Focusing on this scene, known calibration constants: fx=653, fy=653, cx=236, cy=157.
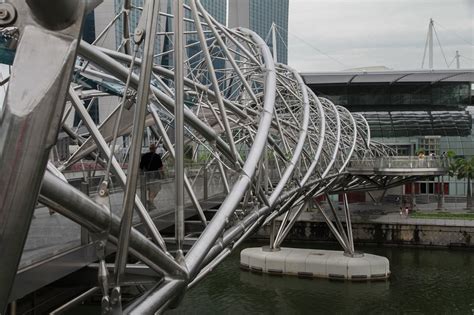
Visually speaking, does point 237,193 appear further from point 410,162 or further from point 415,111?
point 415,111

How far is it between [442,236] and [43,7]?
5392 cm

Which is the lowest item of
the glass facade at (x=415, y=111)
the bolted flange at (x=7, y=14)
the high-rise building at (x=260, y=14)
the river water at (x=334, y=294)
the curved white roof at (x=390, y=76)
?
the river water at (x=334, y=294)

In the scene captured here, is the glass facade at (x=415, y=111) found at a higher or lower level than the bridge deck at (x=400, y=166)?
higher

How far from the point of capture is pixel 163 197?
13836mm

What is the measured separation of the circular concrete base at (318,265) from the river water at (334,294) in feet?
1.92

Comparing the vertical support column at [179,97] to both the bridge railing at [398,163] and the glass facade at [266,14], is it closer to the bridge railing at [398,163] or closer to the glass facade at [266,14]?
the bridge railing at [398,163]

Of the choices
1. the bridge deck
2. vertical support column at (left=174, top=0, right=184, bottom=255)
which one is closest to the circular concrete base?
the bridge deck

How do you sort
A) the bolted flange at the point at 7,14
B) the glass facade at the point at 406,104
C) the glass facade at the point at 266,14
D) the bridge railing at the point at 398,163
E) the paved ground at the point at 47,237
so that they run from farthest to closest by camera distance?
the glass facade at the point at 406,104 → the glass facade at the point at 266,14 → the bridge railing at the point at 398,163 → the paved ground at the point at 47,237 → the bolted flange at the point at 7,14

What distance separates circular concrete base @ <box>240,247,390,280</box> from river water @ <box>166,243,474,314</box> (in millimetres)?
585

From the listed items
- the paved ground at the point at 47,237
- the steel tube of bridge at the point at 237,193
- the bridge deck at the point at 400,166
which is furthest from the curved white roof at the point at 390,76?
the paved ground at the point at 47,237

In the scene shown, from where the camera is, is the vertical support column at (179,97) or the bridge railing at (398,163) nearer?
the vertical support column at (179,97)

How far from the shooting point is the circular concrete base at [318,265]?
39.1 meters

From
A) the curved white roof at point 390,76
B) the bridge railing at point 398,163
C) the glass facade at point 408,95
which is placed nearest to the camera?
the bridge railing at point 398,163

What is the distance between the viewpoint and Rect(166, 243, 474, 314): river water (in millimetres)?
32625
